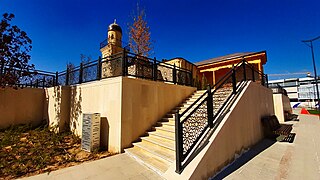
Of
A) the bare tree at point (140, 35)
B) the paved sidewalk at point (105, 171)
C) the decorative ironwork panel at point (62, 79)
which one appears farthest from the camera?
the bare tree at point (140, 35)

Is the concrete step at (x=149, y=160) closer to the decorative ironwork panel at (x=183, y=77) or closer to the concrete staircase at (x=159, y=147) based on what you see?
the concrete staircase at (x=159, y=147)

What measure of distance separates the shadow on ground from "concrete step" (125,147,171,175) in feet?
3.58

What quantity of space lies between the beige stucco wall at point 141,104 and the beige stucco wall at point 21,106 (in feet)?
19.5

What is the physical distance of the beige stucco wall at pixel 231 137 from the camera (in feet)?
10.5

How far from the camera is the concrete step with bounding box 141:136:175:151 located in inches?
169

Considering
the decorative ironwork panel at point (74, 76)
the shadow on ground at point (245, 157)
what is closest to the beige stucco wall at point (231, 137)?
the shadow on ground at point (245, 157)

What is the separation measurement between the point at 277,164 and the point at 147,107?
405 centimetres

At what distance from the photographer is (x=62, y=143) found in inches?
216

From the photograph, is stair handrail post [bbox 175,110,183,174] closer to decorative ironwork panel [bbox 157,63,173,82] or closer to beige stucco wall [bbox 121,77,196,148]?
beige stucco wall [bbox 121,77,196,148]

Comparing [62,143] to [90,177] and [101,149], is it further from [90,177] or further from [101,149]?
[90,177]

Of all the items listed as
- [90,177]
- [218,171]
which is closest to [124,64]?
[90,177]

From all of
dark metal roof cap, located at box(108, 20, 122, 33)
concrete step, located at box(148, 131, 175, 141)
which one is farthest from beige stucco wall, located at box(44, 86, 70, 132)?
dark metal roof cap, located at box(108, 20, 122, 33)

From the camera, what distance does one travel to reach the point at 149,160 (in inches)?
159

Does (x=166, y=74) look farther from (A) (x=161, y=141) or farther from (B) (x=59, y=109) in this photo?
(B) (x=59, y=109)
